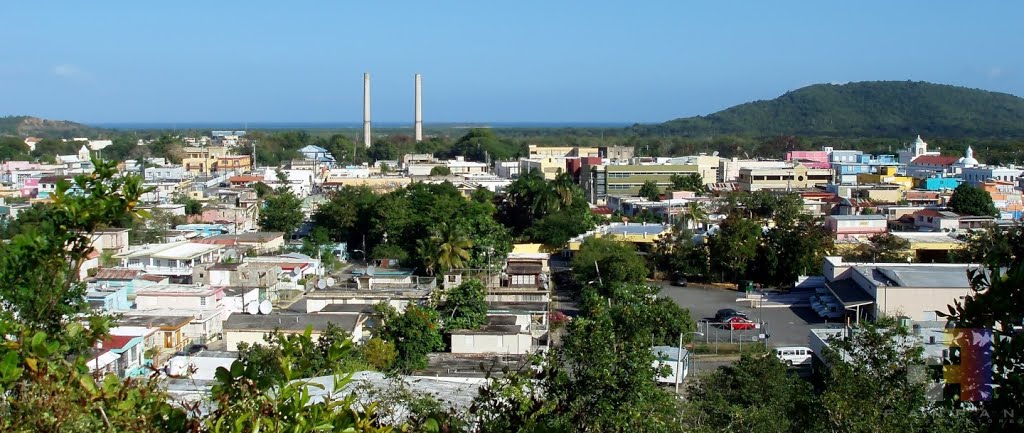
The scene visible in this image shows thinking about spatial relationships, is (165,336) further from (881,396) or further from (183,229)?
(183,229)

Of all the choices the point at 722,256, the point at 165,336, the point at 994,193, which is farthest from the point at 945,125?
the point at 165,336

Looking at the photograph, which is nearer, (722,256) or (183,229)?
(722,256)

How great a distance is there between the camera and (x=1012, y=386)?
7.22 ft

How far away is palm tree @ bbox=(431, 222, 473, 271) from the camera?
13.1 m

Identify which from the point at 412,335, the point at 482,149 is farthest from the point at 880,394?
the point at 482,149

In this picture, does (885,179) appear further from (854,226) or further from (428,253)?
(428,253)

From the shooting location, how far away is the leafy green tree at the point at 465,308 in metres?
9.68

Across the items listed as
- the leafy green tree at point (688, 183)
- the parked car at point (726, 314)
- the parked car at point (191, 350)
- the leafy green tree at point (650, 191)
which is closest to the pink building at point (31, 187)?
the parked car at point (191, 350)

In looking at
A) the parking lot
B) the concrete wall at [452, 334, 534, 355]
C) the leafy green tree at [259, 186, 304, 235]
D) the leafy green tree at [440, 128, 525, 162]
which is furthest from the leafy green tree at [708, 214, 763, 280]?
the leafy green tree at [440, 128, 525, 162]

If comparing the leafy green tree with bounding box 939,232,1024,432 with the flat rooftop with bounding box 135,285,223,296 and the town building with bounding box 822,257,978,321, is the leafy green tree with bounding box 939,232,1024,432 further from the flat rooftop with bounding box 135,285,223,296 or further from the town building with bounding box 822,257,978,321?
the flat rooftop with bounding box 135,285,223,296

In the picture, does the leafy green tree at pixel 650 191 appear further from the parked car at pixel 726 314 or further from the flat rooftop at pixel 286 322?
the flat rooftop at pixel 286 322

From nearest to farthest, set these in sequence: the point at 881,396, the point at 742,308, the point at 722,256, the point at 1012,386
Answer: the point at 1012,386 < the point at 881,396 < the point at 742,308 < the point at 722,256

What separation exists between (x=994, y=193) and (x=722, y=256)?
9.76 meters

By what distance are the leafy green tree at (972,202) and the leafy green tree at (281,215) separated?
12.8 m
